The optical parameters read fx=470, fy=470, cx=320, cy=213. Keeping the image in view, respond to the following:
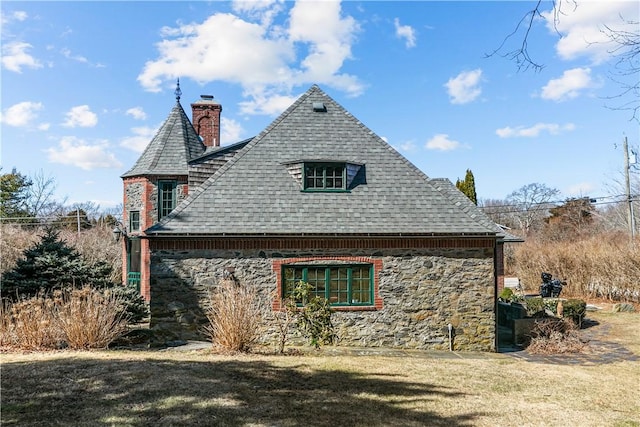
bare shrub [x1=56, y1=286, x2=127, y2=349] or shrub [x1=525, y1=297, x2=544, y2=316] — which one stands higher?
bare shrub [x1=56, y1=286, x2=127, y2=349]

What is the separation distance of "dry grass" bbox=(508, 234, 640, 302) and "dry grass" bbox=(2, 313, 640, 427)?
12.8 m

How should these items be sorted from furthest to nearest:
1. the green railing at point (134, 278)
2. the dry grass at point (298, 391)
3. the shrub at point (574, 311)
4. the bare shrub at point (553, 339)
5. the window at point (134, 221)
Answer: the green railing at point (134, 278) → the window at point (134, 221) → the shrub at point (574, 311) → the bare shrub at point (553, 339) → the dry grass at point (298, 391)

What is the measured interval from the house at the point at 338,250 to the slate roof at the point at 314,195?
4cm

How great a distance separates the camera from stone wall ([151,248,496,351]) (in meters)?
11.9

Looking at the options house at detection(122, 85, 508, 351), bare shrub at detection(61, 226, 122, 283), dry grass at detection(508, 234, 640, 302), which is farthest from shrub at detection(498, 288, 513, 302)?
bare shrub at detection(61, 226, 122, 283)

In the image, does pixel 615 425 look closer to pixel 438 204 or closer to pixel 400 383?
pixel 400 383

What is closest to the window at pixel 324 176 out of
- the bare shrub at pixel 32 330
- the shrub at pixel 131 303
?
the shrub at pixel 131 303

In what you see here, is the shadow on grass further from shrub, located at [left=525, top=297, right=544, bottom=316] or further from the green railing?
the green railing

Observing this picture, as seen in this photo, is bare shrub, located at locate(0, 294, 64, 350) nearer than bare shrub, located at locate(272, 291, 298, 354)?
Yes

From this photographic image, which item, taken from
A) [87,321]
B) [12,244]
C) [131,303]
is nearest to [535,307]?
[131,303]

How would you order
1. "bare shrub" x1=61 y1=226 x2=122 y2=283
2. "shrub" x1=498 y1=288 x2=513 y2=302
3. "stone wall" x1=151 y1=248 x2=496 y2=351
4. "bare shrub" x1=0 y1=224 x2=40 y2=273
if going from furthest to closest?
"bare shrub" x1=61 y1=226 x2=122 y2=283 < "bare shrub" x1=0 y1=224 x2=40 y2=273 < "shrub" x1=498 y1=288 x2=513 y2=302 < "stone wall" x1=151 y1=248 x2=496 y2=351

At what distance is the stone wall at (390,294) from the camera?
11.9 metres

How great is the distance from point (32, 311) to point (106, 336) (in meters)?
1.71

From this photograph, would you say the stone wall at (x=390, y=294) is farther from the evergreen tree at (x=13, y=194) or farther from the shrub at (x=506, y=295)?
the evergreen tree at (x=13, y=194)
